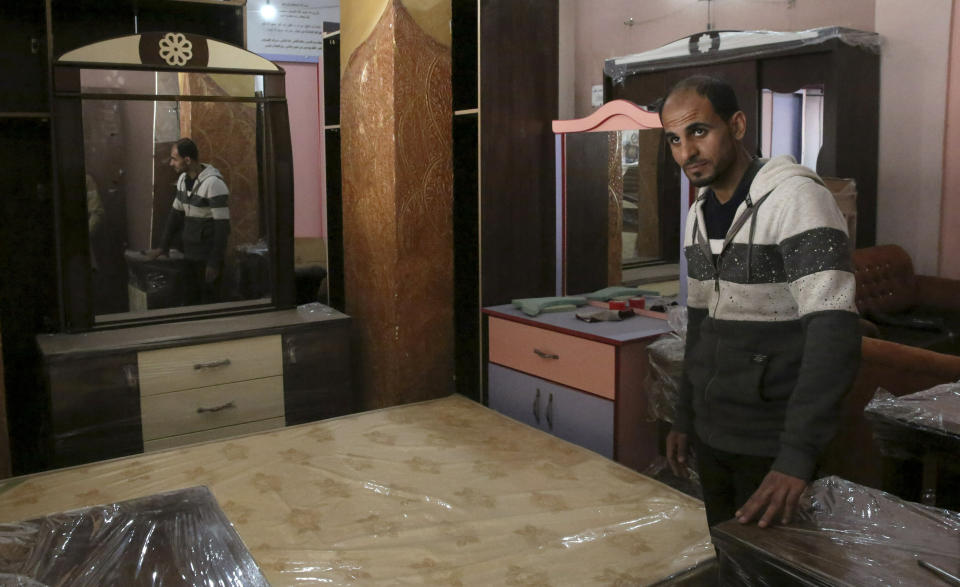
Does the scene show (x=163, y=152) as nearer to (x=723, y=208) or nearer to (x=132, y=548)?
(x=132, y=548)

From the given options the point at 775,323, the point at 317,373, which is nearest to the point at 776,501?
the point at 775,323

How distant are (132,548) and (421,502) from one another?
0.90 meters

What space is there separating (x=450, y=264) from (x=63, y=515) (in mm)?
2076

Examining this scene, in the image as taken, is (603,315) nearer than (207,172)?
Yes

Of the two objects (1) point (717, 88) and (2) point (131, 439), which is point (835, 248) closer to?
(1) point (717, 88)

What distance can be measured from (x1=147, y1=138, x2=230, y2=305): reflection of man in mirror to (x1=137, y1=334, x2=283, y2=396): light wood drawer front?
1.22 feet

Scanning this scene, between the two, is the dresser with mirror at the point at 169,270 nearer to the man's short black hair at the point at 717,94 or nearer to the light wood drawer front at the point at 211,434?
the light wood drawer front at the point at 211,434

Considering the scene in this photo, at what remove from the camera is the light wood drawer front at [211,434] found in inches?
119

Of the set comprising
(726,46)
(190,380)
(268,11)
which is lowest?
(190,380)

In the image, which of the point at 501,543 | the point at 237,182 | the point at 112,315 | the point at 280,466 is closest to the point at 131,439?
the point at 112,315

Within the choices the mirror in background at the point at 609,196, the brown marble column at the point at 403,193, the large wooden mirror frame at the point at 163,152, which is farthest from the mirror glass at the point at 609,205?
the large wooden mirror frame at the point at 163,152

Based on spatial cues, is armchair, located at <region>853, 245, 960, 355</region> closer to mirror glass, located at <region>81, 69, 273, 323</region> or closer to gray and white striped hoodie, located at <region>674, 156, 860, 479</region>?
gray and white striped hoodie, located at <region>674, 156, 860, 479</region>

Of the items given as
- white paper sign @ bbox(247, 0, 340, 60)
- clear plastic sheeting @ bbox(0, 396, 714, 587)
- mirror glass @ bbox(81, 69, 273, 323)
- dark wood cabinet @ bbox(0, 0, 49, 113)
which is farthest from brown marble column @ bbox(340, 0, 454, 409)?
white paper sign @ bbox(247, 0, 340, 60)

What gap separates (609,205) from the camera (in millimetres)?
3365
